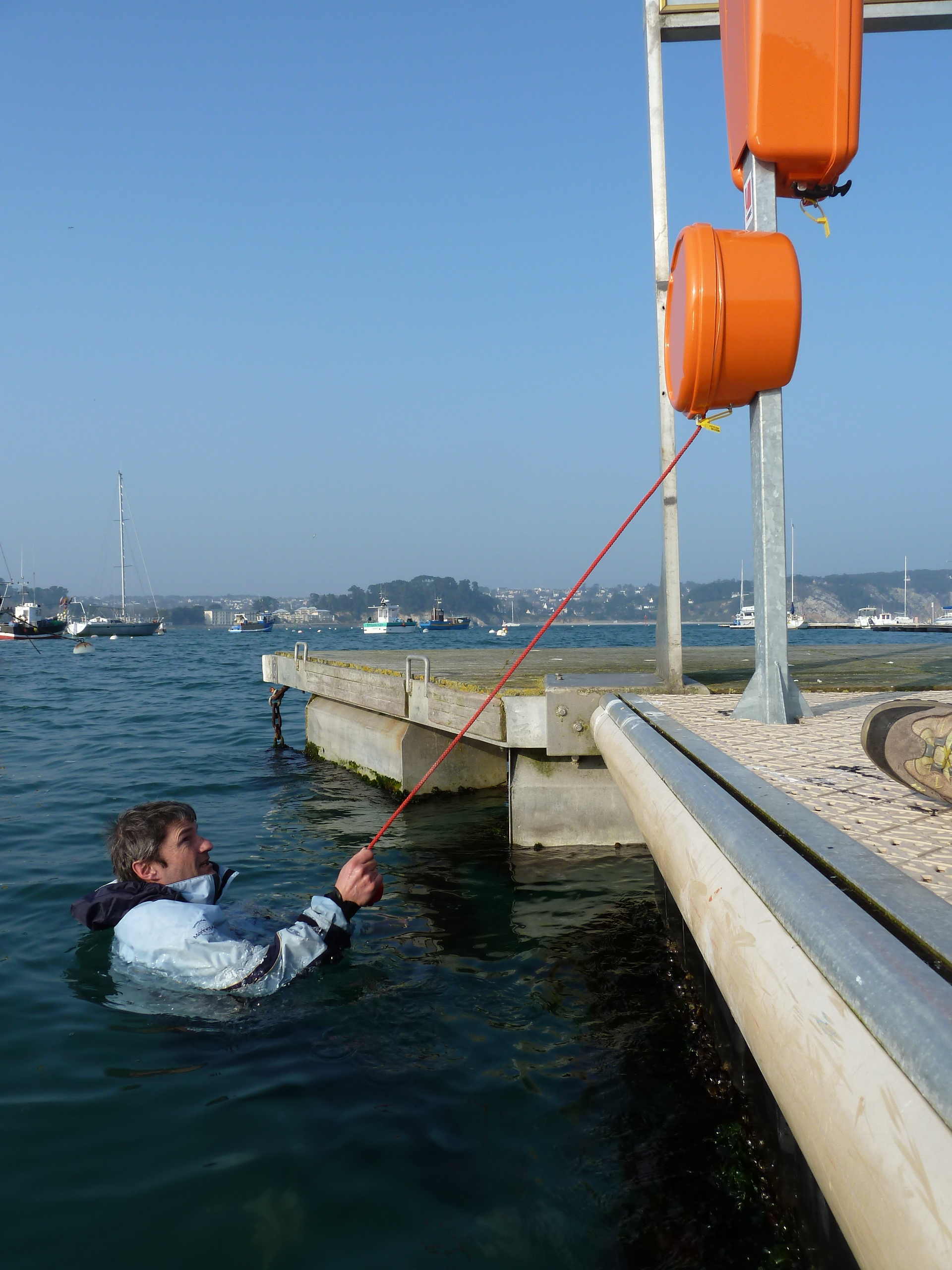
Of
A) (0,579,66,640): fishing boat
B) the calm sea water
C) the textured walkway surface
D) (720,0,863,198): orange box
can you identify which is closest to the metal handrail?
the calm sea water

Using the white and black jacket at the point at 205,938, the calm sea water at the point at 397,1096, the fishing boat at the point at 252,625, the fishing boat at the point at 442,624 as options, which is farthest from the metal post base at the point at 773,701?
the fishing boat at the point at 252,625

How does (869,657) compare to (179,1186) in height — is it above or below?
above

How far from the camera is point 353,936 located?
15.6 feet

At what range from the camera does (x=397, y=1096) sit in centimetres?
310

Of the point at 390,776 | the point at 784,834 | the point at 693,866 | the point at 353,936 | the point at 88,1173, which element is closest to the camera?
the point at 784,834

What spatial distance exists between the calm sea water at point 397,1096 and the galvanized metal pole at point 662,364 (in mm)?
1529

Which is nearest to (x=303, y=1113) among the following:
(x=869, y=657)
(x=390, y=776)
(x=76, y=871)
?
(x=76, y=871)

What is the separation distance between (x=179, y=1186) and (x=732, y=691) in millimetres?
4772

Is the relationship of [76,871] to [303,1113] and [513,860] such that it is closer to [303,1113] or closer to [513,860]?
[513,860]

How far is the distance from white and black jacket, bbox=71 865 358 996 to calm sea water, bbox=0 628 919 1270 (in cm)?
25

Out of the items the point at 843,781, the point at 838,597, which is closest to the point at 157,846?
the point at 843,781

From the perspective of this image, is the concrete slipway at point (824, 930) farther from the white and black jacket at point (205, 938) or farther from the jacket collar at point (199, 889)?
the jacket collar at point (199, 889)

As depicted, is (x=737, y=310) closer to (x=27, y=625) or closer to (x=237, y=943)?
(x=237, y=943)

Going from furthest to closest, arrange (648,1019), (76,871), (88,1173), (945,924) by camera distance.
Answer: (76,871)
(648,1019)
(88,1173)
(945,924)
